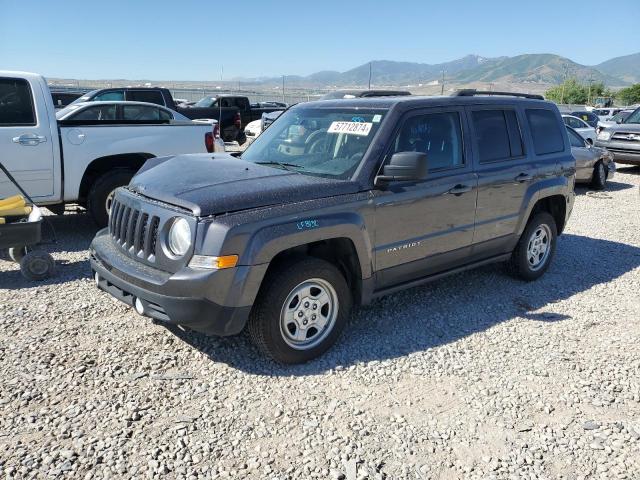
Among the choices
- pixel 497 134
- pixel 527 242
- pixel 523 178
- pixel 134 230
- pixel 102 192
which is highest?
pixel 497 134

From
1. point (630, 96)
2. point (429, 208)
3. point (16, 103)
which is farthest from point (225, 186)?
point (630, 96)

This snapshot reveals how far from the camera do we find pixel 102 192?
22.2 feet

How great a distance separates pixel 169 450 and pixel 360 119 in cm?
279

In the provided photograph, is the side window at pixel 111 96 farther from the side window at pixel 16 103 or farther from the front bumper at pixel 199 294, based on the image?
the front bumper at pixel 199 294

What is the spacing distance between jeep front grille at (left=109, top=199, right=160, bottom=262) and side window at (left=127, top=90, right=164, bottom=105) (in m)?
12.4

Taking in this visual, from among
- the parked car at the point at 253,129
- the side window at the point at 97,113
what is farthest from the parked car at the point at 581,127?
the side window at the point at 97,113

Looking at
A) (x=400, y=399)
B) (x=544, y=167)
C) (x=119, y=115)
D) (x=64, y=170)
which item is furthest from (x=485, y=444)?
(x=119, y=115)

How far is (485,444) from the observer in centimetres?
311

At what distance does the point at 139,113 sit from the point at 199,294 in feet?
30.0

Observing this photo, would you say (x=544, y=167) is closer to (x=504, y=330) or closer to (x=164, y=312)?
(x=504, y=330)

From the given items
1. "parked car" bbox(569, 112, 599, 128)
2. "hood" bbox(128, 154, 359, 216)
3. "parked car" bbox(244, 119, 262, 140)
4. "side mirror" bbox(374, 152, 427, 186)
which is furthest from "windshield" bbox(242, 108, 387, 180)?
"parked car" bbox(569, 112, 599, 128)

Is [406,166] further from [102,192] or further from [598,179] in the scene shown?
[598,179]

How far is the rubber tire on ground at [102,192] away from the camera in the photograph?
6723mm

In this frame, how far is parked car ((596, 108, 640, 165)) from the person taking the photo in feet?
46.3
